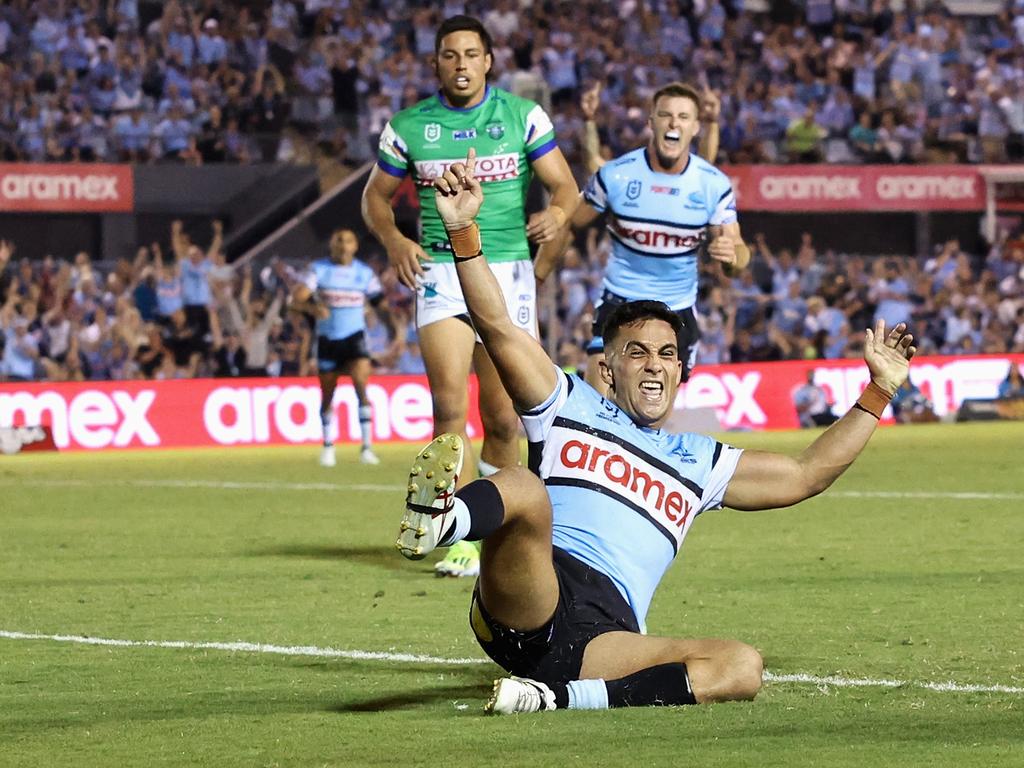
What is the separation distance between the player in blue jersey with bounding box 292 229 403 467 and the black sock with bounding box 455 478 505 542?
14708 mm

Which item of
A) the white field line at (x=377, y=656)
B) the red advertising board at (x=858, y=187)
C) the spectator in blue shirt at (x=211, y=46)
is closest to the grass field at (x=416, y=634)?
the white field line at (x=377, y=656)

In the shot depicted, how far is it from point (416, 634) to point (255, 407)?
55.0 feet

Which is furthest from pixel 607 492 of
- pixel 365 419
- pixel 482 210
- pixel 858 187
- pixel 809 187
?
pixel 858 187

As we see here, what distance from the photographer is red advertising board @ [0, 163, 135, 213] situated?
93.0 feet

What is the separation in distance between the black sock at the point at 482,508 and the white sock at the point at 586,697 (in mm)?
676

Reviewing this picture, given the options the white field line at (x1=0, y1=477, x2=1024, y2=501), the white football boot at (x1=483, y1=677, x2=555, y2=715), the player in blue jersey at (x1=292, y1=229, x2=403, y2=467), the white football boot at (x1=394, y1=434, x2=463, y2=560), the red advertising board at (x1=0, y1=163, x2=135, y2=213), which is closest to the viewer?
the white football boot at (x1=394, y1=434, x2=463, y2=560)

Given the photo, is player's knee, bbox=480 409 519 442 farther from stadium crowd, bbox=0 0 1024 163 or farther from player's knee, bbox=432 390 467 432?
stadium crowd, bbox=0 0 1024 163

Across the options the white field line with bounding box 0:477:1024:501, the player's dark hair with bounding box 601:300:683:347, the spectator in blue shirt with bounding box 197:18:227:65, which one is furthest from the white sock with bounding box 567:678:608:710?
the spectator in blue shirt with bounding box 197:18:227:65

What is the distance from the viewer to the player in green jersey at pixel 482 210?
10.1 meters

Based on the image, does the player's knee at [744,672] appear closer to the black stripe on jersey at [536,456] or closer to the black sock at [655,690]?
the black sock at [655,690]

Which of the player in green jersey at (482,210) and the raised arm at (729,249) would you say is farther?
the raised arm at (729,249)

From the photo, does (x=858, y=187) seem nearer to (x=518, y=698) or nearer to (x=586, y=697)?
(x=586, y=697)

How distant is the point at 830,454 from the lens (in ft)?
20.3

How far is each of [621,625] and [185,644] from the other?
2382mm
